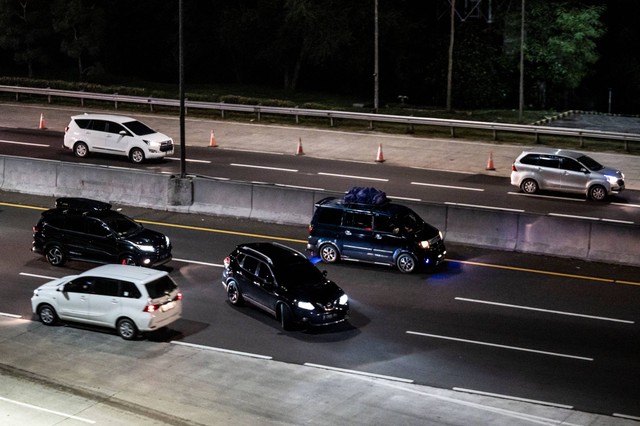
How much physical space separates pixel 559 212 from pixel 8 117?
28.4 meters

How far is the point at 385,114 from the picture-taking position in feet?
169

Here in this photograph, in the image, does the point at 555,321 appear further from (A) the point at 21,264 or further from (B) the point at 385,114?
(B) the point at 385,114

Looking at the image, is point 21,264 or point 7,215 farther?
point 7,215

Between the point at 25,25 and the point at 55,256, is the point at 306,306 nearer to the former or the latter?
the point at 55,256

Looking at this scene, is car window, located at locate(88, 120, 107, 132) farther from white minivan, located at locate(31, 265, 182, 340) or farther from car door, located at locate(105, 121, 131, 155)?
white minivan, located at locate(31, 265, 182, 340)

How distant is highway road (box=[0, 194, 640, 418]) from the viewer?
2112cm

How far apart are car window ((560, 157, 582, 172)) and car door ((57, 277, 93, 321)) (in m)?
18.9

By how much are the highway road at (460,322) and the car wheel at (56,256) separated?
0.21m

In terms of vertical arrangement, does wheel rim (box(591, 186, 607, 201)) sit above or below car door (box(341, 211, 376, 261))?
above

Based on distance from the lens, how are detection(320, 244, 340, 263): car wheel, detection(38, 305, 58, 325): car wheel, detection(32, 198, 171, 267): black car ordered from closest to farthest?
detection(38, 305, 58, 325): car wheel
detection(32, 198, 171, 267): black car
detection(320, 244, 340, 263): car wheel

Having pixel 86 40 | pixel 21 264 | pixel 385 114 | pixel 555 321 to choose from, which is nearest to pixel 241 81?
pixel 86 40

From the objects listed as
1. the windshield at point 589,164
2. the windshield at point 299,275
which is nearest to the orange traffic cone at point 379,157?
the windshield at point 589,164

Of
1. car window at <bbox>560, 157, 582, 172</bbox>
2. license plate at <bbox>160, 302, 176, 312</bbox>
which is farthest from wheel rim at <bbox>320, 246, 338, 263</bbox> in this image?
car window at <bbox>560, 157, 582, 172</bbox>

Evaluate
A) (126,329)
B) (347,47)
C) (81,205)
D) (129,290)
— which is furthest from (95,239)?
(347,47)
